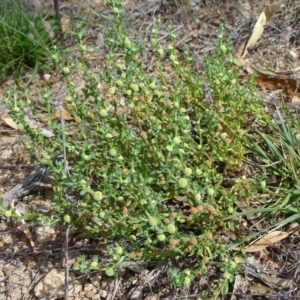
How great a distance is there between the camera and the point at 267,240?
6.33ft

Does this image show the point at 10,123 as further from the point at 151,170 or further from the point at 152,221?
the point at 152,221

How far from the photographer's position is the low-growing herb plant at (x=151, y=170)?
1.64 m

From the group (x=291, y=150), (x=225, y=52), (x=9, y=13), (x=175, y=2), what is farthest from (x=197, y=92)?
(x=9, y=13)

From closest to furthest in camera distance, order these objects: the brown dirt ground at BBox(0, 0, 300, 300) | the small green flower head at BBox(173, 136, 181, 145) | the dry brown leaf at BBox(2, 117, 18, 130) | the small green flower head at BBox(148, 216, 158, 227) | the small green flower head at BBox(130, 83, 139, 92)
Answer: the small green flower head at BBox(148, 216, 158, 227), the small green flower head at BBox(173, 136, 181, 145), the small green flower head at BBox(130, 83, 139, 92), the brown dirt ground at BBox(0, 0, 300, 300), the dry brown leaf at BBox(2, 117, 18, 130)

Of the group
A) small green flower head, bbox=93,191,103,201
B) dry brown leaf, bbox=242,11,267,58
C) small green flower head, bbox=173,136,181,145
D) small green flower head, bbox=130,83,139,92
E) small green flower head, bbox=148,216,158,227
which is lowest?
dry brown leaf, bbox=242,11,267,58

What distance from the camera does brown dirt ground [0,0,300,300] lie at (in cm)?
188

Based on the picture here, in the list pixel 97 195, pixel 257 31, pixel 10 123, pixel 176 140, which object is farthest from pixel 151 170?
pixel 257 31

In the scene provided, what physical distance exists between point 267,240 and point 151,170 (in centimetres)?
51

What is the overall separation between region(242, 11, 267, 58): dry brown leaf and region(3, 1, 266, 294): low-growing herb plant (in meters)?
0.74

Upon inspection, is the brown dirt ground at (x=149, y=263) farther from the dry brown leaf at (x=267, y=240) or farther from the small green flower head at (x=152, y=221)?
the small green flower head at (x=152, y=221)

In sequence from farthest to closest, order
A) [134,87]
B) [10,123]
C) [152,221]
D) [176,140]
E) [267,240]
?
[10,123] < [267,240] < [134,87] < [176,140] < [152,221]

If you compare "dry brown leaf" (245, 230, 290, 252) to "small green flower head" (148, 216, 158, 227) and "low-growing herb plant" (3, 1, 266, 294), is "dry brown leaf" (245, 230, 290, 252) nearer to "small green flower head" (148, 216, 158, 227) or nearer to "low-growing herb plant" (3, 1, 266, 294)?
"low-growing herb plant" (3, 1, 266, 294)

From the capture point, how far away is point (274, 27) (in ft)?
9.39

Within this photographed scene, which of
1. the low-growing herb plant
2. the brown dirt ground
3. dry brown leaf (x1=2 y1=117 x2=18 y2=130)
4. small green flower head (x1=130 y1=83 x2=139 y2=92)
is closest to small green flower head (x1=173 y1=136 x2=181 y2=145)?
the low-growing herb plant
